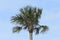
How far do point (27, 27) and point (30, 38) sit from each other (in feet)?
5.07

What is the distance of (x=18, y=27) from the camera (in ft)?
364

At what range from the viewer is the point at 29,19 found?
110875mm

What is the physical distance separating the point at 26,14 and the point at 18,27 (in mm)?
1965

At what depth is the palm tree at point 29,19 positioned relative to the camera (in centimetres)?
11062

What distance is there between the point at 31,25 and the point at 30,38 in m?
1.68

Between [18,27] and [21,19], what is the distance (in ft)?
3.67

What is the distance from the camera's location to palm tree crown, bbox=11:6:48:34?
110625mm

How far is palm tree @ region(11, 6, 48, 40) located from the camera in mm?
110625

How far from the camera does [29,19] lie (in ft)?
364

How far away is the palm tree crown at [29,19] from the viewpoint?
363 ft

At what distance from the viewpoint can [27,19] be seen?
110875 mm

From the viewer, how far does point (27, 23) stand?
363 feet

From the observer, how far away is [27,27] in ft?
363

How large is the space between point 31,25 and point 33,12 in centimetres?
184
